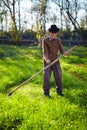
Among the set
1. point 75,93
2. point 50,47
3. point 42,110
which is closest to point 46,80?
point 50,47

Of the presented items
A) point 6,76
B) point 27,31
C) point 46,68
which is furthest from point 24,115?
point 27,31

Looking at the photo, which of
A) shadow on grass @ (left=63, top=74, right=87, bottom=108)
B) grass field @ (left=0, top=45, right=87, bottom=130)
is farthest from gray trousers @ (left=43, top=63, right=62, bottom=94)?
shadow on grass @ (left=63, top=74, right=87, bottom=108)

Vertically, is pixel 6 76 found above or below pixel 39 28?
below

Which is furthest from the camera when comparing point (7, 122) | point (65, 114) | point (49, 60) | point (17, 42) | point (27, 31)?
point (27, 31)

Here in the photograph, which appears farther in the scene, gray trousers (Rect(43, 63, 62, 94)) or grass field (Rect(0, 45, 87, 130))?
gray trousers (Rect(43, 63, 62, 94))

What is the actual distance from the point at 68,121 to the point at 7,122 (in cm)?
139

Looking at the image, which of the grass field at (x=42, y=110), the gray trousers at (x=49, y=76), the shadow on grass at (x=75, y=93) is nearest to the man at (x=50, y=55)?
the gray trousers at (x=49, y=76)

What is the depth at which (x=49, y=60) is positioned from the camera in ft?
29.8

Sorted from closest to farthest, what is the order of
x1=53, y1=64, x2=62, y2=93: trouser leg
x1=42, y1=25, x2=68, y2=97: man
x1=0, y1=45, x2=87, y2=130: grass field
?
x1=0, y1=45, x2=87, y2=130: grass field, x1=42, y1=25, x2=68, y2=97: man, x1=53, y1=64, x2=62, y2=93: trouser leg

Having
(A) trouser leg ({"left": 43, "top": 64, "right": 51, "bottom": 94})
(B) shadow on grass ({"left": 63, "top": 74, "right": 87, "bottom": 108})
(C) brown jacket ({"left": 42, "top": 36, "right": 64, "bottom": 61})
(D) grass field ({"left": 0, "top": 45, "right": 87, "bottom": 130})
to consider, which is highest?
(C) brown jacket ({"left": 42, "top": 36, "right": 64, "bottom": 61})

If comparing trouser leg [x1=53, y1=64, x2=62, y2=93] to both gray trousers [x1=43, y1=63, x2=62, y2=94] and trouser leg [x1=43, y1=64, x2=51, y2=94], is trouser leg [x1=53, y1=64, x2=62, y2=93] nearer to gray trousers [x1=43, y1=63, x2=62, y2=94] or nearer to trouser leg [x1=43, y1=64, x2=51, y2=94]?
gray trousers [x1=43, y1=63, x2=62, y2=94]

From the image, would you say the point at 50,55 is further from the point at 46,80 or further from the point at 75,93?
the point at 75,93

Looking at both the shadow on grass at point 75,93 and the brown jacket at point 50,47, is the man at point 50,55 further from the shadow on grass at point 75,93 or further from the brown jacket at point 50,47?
the shadow on grass at point 75,93

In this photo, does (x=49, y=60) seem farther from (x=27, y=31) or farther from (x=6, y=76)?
(x=27, y=31)
